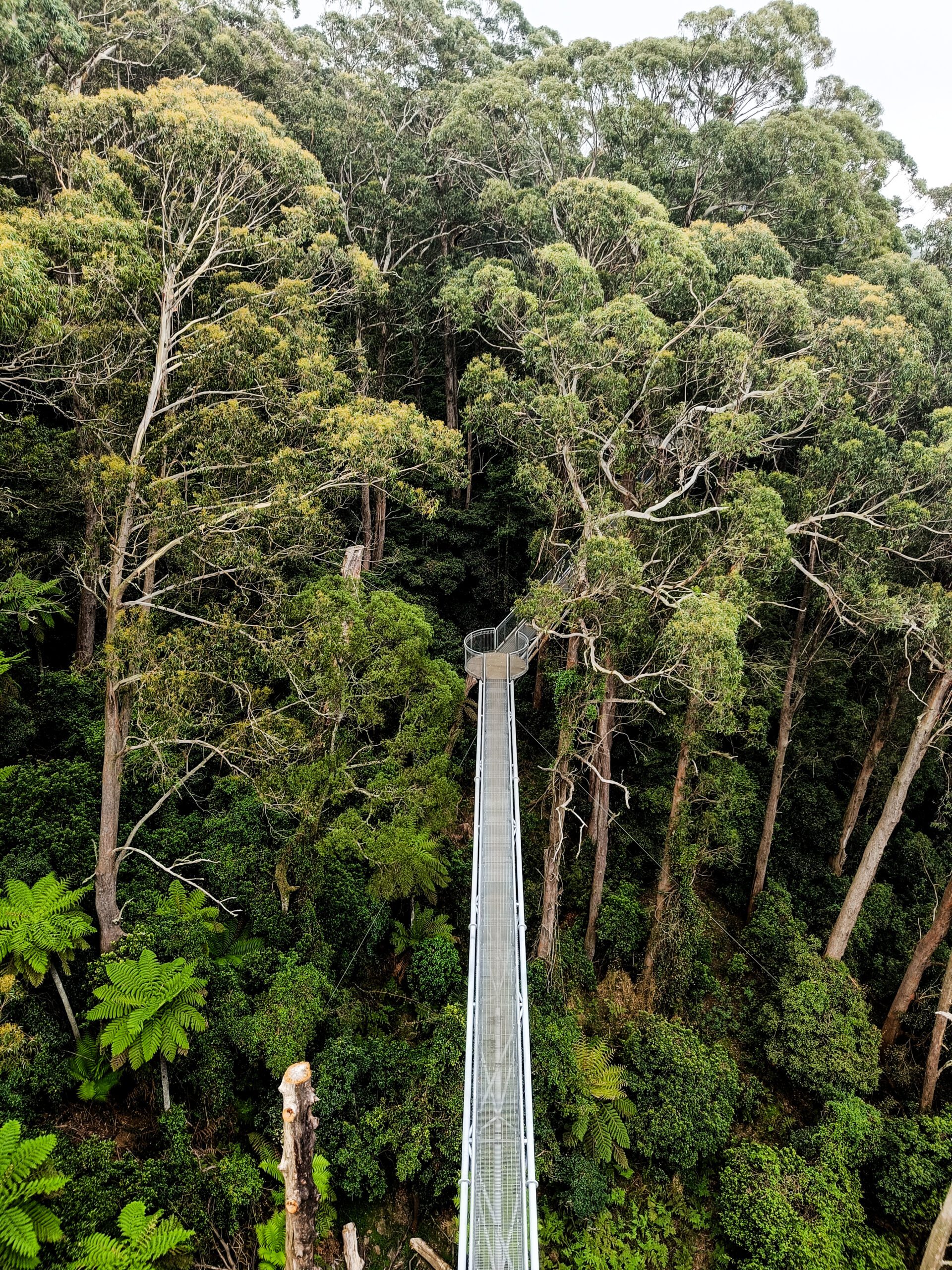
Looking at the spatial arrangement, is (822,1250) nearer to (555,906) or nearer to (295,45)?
(555,906)

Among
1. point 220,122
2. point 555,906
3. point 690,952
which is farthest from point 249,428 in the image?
point 690,952

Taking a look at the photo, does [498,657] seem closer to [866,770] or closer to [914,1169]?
[866,770]

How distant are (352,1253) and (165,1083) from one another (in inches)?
134

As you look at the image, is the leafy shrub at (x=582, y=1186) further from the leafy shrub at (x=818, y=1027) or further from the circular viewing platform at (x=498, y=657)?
the circular viewing platform at (x=498, y=657)

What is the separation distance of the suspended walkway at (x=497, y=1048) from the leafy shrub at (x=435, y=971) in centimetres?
141

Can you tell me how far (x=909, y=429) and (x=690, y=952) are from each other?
9599 millimetres

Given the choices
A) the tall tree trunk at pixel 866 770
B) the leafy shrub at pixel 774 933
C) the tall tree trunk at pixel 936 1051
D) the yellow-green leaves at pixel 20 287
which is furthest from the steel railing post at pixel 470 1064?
the tall tree trunk at pixel 866 770

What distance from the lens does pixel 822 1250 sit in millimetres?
8359

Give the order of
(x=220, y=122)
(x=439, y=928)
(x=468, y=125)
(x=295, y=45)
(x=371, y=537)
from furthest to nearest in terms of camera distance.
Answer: (x=295, y=45) < (x=371, y=537) < (x=468, y=125) < (x=439, y=928) < (x=220, y=122)

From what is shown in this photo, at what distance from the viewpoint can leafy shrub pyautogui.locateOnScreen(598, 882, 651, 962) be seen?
12.0 meters

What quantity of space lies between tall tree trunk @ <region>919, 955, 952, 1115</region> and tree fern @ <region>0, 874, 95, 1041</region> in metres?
11.4

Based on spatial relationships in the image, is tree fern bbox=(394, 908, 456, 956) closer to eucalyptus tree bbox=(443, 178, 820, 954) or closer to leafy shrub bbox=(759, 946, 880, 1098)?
eucalyptus tree bbox=(443, 178, 820, 954)

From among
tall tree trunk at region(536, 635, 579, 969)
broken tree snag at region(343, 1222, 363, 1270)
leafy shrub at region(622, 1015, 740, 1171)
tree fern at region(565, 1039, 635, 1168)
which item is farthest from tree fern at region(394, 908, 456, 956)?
Result: broken tree snag at region(343, 1222, 363, 1270)

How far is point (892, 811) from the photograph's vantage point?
37.6ft
